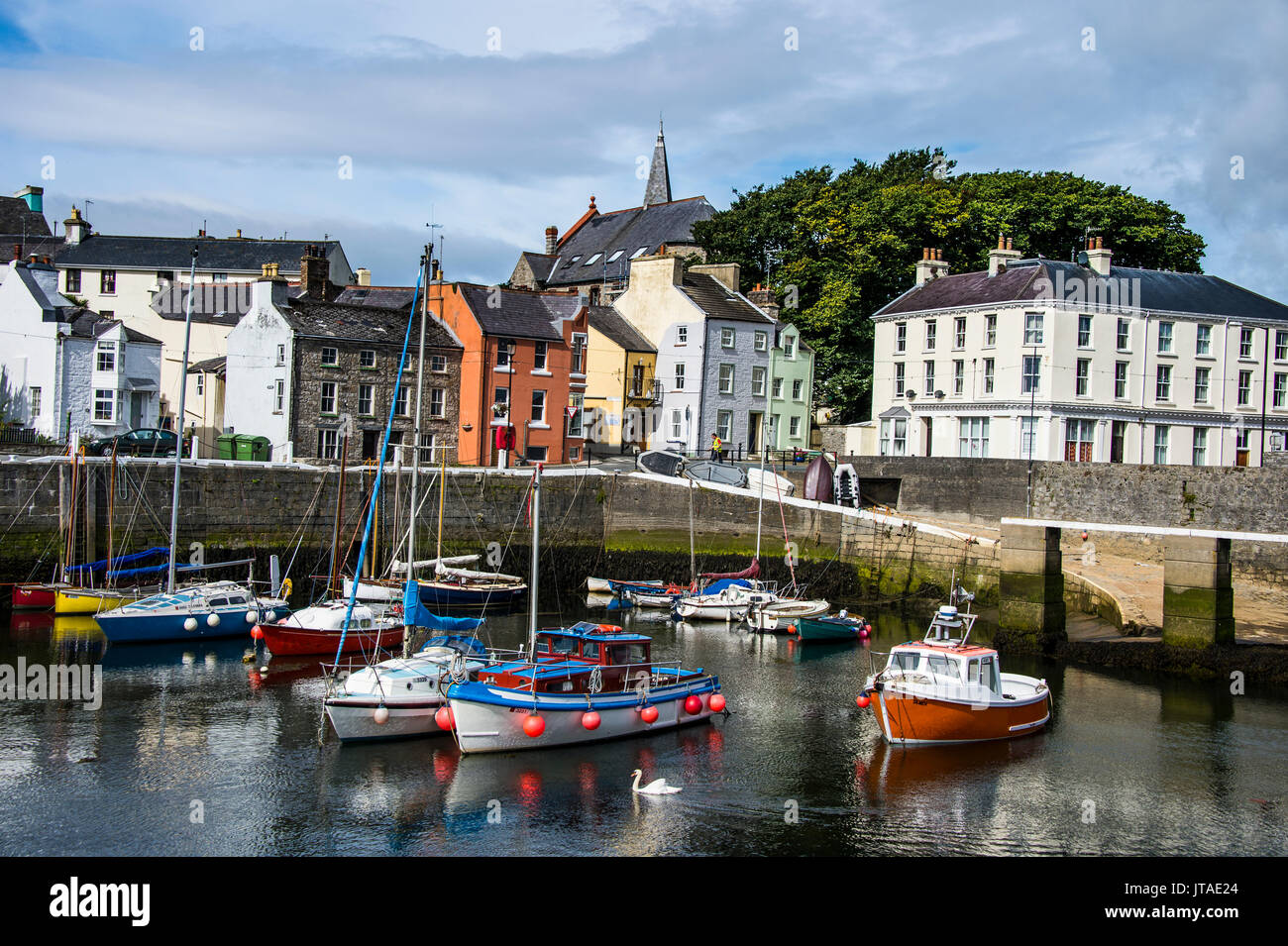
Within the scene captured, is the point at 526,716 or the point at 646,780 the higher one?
the point at 526,716

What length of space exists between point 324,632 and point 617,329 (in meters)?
30.8

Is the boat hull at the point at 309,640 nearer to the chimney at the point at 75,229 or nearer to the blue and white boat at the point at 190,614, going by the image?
the blue and white boat at the point at 190,614

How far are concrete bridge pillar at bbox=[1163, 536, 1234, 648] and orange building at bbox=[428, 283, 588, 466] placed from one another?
27.9 metres

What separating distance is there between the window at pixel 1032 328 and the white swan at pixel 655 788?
34.0 meters

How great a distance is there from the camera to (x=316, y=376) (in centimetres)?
4606

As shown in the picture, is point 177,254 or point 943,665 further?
point 177,254

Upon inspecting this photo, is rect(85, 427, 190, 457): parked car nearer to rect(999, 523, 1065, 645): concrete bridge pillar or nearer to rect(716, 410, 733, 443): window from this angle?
rect(716, 410, 733, 443): window

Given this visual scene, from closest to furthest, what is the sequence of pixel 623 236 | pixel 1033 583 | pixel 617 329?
pixel 1033 583 → pixel 617 329 → pixel 623 236

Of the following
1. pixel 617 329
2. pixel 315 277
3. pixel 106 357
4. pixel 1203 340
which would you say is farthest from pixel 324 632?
pixel 1203 340

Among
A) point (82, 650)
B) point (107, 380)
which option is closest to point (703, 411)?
point (107, 380)

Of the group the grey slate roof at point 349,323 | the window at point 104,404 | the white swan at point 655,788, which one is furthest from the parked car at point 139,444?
the white swan at point 655,788

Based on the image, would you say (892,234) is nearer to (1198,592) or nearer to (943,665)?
(1198,592)

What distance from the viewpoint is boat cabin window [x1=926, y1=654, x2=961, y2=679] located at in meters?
22.6

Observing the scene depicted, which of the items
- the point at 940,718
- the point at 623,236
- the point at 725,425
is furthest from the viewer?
the point at 623,236
